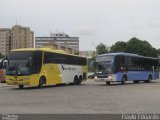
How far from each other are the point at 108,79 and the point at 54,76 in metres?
5.66

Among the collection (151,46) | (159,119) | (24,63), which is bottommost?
(159,119)

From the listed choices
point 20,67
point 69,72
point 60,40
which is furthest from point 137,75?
point 60,40

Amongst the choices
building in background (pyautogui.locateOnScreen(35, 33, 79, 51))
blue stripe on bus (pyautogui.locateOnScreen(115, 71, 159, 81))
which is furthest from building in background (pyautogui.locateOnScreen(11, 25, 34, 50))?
building in background (pyautogui.locateOnScreen(35, 33, 79, 51))

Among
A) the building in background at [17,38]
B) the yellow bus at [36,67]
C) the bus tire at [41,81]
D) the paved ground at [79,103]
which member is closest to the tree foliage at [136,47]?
A: the building in background at [17,38]

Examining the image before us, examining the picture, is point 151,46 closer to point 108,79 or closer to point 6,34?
point 6,34

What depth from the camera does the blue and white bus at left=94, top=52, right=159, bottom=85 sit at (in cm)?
3806

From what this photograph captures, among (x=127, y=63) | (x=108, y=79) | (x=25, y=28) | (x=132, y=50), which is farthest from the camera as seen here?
(x=132, y=50)

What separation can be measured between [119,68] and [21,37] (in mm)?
55588

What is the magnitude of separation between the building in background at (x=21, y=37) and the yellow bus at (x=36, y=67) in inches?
2006

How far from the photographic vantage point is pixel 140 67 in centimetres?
4409

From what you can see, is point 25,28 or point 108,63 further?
point 25,28

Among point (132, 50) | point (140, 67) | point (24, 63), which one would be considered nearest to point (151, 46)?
point (132, 50)

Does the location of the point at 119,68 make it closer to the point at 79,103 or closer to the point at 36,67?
the point at 36,67

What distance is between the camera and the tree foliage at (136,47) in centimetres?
10625
